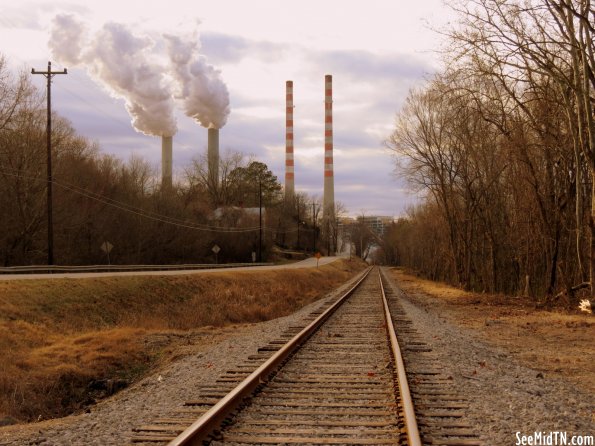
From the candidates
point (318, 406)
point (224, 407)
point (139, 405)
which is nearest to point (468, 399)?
point (318, 406)

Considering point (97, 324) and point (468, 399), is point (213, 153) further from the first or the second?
point (468, 399)

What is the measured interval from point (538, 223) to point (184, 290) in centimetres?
1787

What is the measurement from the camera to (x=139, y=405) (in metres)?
7.58

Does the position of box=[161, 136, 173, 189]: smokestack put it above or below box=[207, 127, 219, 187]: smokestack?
below

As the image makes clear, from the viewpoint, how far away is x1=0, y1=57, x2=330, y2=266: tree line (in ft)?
138

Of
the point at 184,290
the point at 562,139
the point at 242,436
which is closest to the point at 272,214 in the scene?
the point at 184,290

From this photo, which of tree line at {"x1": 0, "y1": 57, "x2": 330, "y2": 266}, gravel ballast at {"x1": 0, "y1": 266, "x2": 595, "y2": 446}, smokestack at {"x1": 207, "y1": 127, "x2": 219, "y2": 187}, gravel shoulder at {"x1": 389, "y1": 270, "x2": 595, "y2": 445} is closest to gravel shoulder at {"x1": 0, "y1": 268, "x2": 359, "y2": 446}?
gravel ballast at {"x1": 0, "y1": 266, "x2": 595, "y2": 446}

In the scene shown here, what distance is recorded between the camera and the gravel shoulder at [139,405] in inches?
240

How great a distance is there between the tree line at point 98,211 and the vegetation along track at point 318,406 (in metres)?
32.7

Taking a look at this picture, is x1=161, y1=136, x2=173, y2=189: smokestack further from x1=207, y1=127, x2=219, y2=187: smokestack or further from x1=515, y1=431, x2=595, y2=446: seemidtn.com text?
x1=515, y1=431, x2=595, y2=446: seemidtn.com text

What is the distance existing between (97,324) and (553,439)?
17.3m

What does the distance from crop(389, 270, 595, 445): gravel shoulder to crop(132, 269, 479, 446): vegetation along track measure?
384 mm

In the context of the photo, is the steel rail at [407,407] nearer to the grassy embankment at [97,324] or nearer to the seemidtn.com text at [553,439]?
the seemidtn.com text at [553,439]

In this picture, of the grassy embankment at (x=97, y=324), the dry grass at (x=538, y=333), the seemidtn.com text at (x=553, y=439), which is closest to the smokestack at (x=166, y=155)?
the grassy embankment at (x=97, y=324)
